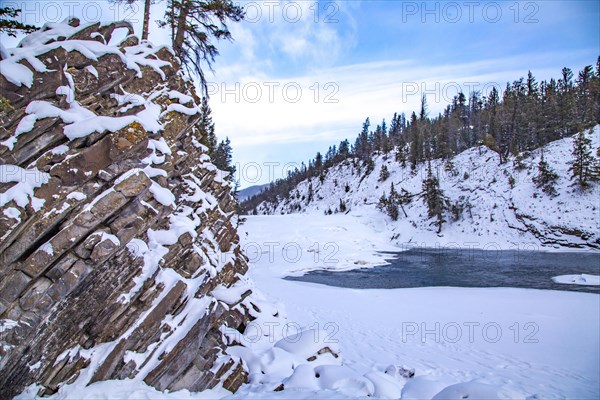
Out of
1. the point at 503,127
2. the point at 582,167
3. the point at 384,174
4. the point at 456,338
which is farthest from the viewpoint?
the point at 384,174

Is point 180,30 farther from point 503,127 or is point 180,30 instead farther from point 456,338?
point 503,127

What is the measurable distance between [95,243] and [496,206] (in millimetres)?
52278

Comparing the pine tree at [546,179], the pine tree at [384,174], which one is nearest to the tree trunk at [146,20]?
the pine tree at [546,179]

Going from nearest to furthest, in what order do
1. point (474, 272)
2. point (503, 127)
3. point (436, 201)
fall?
point (474, 272) < point (436, 201) < point (503, 127)

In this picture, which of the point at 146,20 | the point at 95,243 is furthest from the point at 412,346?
the point at 146,20

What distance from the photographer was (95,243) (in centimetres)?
588

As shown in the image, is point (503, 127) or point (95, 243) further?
point (503, 127)

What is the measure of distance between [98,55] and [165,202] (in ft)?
11.9

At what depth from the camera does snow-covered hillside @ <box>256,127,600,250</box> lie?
3728 cm

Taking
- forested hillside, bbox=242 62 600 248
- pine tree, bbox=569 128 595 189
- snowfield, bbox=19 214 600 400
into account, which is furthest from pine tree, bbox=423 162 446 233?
snowfield, bbox=19 214 600 400

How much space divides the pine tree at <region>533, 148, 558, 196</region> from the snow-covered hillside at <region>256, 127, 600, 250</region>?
66 cm

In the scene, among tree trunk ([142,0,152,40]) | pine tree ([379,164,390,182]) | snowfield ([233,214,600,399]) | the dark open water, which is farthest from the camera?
pine tree ([379,164,390,182])

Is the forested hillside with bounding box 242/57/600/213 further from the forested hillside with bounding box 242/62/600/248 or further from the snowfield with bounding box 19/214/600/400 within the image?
the snowfield with bounding box 19/214/600/400

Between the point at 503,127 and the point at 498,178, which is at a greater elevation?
the point at 503,127
